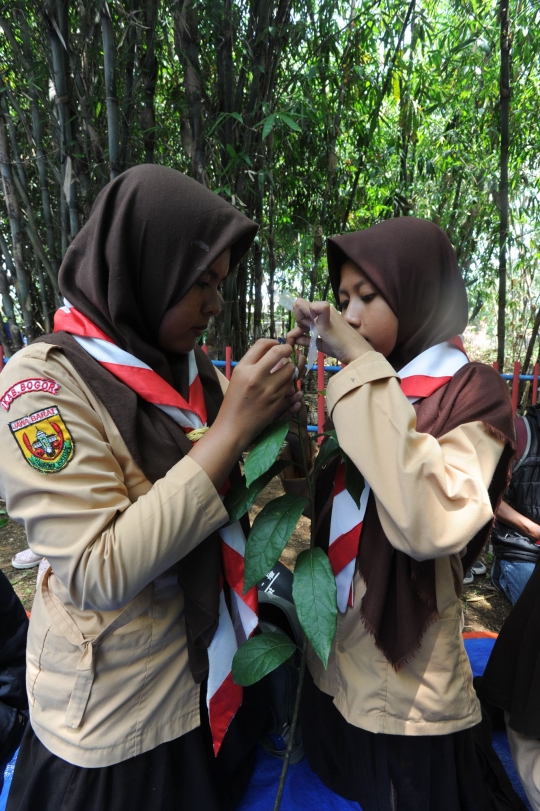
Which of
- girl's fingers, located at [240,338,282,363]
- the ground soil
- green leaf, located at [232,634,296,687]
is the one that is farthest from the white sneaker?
girl's fingers, located at [240,338,282,363]

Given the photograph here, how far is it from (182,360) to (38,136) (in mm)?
2259

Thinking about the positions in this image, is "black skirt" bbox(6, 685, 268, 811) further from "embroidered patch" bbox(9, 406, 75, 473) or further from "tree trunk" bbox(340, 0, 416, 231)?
"tree trunk" bbox(340, 0, 416, 231)

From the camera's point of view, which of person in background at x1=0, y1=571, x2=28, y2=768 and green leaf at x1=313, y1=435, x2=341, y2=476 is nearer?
green leaf at x1=313, y1=435, x2=341, y2=476

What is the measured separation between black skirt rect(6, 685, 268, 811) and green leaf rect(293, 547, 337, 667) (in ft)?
1.29

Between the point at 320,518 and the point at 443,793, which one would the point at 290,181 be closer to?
the point at 320,518

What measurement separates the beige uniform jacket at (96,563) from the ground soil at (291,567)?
1980 millimetres

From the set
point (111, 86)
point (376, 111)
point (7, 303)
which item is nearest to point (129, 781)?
point (111, 86)

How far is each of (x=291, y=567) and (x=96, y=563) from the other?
249 cm

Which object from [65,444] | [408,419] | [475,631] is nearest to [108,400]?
[65,444]

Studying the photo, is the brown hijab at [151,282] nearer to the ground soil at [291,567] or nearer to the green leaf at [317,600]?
the green leaf at [317,600]

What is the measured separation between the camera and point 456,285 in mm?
1218

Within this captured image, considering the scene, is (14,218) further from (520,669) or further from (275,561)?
(520,669)

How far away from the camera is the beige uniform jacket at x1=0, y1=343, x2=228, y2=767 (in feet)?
2.75

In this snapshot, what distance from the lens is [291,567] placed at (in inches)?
123
